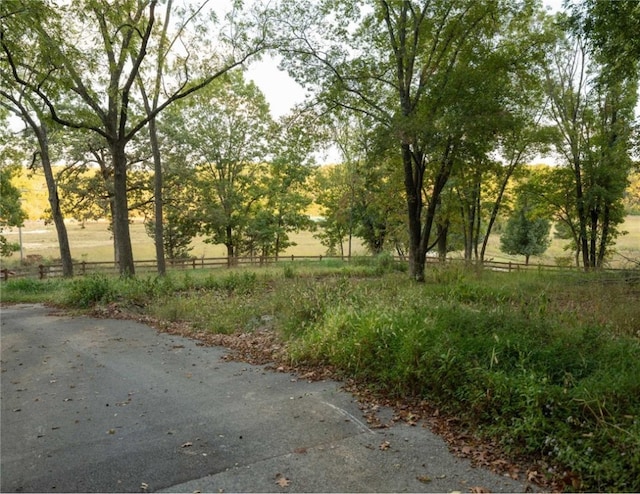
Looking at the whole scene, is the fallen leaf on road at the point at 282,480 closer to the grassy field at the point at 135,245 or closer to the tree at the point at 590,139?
the tree at the point at 590,139

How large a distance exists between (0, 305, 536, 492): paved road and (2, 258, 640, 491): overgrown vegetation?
1.79 ft

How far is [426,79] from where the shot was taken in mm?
14281

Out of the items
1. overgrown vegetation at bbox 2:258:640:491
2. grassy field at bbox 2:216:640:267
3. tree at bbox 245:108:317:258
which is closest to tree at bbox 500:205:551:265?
grassy field at bbox 2:216:640:267

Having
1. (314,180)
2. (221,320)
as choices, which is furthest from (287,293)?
(314,180)

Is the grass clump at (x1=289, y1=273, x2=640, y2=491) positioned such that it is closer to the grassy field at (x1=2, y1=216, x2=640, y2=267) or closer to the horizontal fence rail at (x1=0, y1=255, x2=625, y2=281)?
the horizontal fence rail at (x1=0, y1=255, x2=625, y2=281)

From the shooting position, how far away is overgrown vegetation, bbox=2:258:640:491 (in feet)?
12.3

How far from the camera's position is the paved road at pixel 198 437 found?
3.68 m

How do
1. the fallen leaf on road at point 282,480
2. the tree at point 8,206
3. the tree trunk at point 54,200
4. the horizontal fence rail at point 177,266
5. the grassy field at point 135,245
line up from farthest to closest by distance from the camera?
the grassy field at point 135,245
the tree at point 8,206
the horizontal fence rail at point 177,266
the tree trunk at point 54,200
the fallen leaf on road at point 282,480

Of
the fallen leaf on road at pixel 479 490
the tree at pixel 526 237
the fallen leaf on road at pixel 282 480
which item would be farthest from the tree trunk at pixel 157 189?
the tree at pixel 526 237

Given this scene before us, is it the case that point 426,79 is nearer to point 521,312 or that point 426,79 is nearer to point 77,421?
point 521,312

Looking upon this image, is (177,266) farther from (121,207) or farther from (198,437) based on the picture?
(198,437)

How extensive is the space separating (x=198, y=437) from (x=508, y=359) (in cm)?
359

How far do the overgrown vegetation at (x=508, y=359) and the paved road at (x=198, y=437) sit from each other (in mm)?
546

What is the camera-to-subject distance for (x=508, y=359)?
5.09 meters
